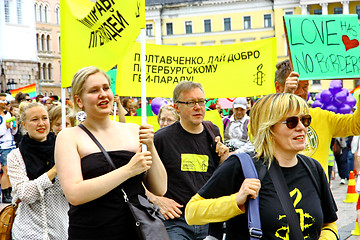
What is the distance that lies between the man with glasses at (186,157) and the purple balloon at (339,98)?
8.00m

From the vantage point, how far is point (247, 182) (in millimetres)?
2777

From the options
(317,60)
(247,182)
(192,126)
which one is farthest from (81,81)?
(317,60)

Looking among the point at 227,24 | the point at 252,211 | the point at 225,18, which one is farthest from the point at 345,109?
the point at 225,18

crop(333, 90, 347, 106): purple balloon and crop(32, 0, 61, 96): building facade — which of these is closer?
crop(333, 90, 347, 106): purple balloon

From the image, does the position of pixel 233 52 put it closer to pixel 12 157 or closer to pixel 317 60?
pixel 317 60

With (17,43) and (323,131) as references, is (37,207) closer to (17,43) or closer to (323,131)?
(323,131)

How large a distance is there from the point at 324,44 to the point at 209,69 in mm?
2667

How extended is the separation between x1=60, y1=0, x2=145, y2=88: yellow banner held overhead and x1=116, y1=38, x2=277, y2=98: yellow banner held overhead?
110 inches

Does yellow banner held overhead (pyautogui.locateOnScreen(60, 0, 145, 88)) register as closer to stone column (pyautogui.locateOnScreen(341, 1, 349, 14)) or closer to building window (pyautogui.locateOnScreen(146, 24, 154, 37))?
stone column (pyautogui.locateOnScreen(341, 1, 349, 14))

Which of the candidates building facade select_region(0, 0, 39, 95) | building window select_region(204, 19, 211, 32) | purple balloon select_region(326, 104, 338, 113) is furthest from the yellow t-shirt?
building window select_region(204, 19, 211, 32)

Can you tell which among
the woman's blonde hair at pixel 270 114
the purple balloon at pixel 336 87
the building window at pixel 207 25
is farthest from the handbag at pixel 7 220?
the building window at pixel 207 25

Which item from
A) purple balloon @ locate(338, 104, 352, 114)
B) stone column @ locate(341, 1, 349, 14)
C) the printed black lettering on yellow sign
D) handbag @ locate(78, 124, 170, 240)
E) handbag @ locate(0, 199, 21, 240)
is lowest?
handbag @ locate(0, 199, 21, 240)

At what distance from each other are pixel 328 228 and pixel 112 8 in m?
2.23

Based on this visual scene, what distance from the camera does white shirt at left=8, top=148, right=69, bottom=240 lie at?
4.49 metres
